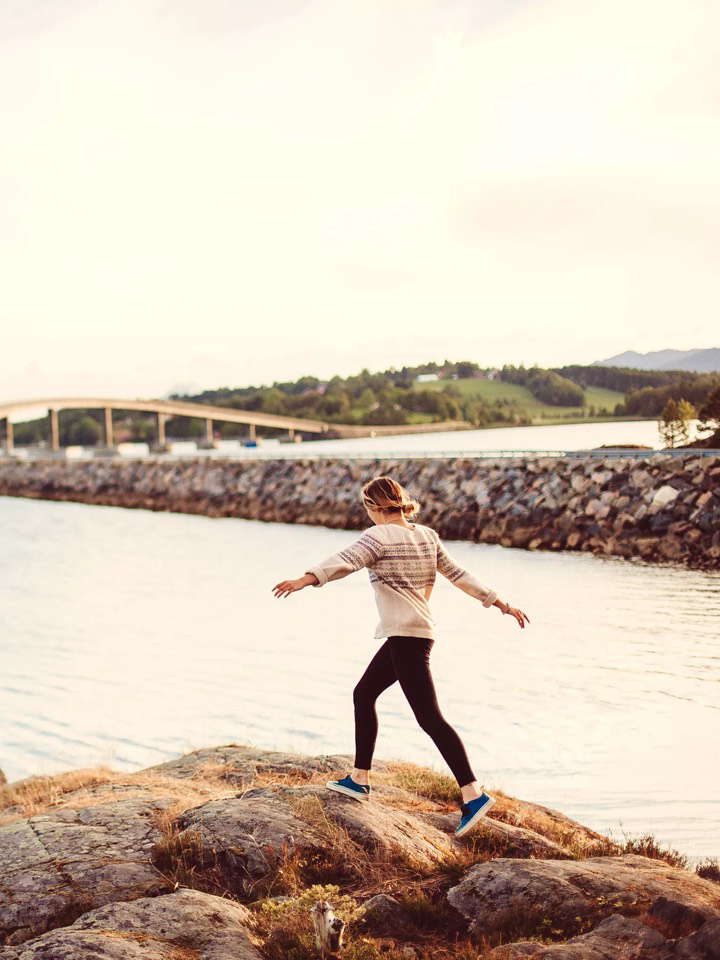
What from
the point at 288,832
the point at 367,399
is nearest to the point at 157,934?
the point at 288,832

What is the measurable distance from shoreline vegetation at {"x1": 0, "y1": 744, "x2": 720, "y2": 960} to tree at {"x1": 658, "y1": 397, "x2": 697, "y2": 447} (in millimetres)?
26482

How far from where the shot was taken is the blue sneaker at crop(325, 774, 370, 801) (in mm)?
5711

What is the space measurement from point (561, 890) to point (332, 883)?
44.4 inches

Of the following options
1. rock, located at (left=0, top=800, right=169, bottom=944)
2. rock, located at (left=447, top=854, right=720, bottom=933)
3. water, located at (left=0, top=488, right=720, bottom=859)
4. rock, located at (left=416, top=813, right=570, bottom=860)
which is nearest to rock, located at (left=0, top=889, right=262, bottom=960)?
rock, located at (left=0, top=800, right=169, bottom=944)

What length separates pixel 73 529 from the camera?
43.0m

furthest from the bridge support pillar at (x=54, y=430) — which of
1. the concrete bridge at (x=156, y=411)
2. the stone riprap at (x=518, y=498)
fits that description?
the stone riprap at (x=518, y=498)

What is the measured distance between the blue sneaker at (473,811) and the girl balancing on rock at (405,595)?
3cm

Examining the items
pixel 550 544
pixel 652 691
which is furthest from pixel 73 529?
pixel 652 691

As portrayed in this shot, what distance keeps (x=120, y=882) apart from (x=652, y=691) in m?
8.27

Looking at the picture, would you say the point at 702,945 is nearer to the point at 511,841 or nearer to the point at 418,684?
the point at 511,841

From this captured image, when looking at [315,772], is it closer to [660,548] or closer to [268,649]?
[268,649]

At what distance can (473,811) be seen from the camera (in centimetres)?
539

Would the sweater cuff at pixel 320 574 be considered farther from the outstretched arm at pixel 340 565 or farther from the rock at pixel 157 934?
the rock at pixel 157 934

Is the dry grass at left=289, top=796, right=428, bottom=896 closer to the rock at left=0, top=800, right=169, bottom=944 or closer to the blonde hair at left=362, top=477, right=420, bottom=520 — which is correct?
the rock at left=0, top=800, right=169, bottom=944
